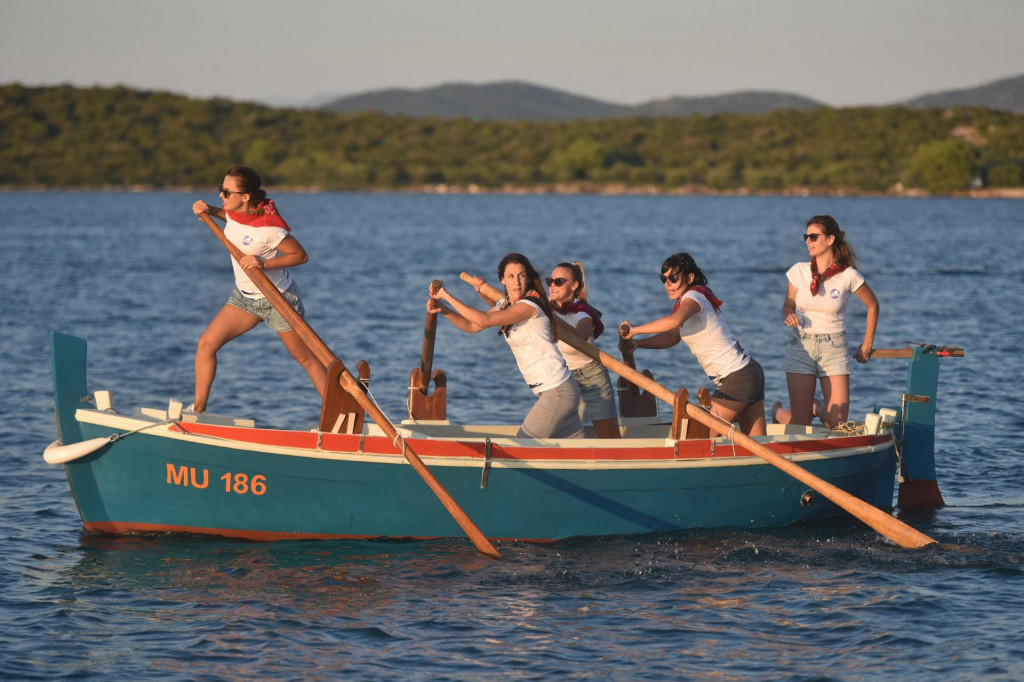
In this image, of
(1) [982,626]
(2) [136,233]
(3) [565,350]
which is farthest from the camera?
(2) [136,233]

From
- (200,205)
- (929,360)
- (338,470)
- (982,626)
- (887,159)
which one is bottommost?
(982,626)

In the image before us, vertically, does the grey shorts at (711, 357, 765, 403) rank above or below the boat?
above

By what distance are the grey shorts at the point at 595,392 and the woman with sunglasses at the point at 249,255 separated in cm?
208

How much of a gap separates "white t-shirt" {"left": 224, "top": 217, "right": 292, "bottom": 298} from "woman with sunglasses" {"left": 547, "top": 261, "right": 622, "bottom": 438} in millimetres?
2144

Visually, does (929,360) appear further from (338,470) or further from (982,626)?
(338,470)

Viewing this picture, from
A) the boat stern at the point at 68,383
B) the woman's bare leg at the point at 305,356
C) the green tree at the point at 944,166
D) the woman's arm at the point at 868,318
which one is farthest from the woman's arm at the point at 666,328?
the green tree at the point at 944,166

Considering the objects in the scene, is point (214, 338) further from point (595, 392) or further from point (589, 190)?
point (589, 190)

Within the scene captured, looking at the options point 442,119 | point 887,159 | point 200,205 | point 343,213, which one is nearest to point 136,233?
point 343,213

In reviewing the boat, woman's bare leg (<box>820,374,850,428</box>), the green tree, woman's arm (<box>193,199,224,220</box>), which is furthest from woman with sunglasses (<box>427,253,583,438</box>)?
the green tree

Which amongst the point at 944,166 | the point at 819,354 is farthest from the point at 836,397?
the point at 944,166

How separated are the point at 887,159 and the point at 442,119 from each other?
7023 cm

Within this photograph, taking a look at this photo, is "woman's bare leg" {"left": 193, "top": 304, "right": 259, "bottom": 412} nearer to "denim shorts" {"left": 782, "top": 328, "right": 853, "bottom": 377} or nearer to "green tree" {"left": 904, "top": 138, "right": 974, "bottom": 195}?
"denim shorts" {"left": 782, "top": 328, "right": 853, "bottom": 377}

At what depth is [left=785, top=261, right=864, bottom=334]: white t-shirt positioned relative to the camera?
34.7ft

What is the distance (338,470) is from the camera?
31.3 ft
